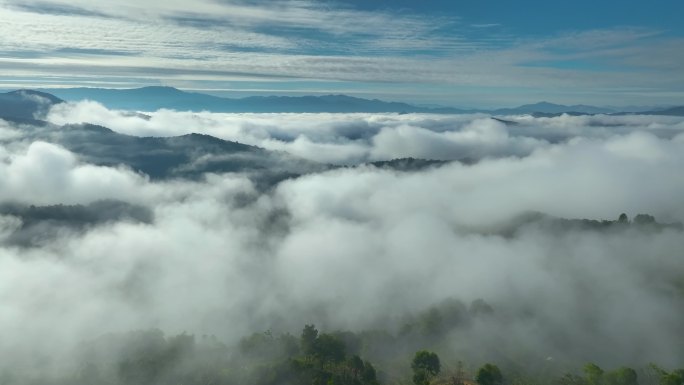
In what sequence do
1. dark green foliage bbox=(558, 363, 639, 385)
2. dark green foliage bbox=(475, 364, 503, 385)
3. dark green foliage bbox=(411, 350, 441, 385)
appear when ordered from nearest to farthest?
dark green foliage bbox=(558, 363, 639, 385) → dark green foliage bbox=(475, 364, 503, 385) → dark green foliage bbox=(411, 350, 441, 385)

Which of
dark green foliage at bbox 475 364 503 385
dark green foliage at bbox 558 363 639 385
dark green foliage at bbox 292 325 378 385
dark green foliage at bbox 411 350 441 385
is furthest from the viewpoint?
dark green foliage at bbox 411 350 441 385

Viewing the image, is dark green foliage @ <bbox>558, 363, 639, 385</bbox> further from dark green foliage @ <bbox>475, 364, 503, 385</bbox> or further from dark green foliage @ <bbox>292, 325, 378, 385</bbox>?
dark green foliage @ <bbox>292, 325, 378, 385</bbox>

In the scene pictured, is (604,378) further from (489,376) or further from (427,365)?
(427,365)

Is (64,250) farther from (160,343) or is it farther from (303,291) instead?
(160,343)

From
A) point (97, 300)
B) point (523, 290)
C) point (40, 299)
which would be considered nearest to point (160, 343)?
point (97, 300)

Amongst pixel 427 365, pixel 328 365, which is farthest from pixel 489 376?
pixel 328 365

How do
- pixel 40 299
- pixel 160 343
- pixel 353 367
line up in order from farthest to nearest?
pixel 40 299
pixel 160 343
pixel 353 367

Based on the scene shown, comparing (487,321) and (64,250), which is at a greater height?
(487,321)

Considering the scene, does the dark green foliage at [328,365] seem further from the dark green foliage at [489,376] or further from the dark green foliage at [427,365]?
the dark green foliage at [489,376]

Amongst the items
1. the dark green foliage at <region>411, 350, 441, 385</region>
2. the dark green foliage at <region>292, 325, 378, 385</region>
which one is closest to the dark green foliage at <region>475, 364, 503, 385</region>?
the dark green foliage at <region>411, 350, 441, 385</region>
